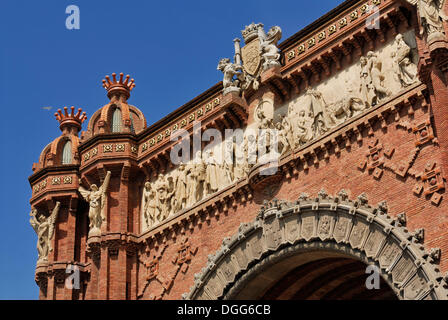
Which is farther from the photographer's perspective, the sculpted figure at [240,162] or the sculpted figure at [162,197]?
the sculpted figure at [162,197]

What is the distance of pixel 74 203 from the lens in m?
23.2

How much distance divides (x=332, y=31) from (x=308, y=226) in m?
4.15

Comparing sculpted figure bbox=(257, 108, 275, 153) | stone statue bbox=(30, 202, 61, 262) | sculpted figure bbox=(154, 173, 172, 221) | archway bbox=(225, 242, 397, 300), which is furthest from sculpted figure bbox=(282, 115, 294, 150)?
stone statue bbox=(30, 202, 61, 262)

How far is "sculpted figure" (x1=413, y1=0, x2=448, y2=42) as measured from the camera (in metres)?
15.9

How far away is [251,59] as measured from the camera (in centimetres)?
2031

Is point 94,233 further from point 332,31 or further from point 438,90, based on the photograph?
point 438,90

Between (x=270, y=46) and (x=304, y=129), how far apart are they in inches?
88.5

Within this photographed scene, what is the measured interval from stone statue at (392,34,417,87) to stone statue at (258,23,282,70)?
3.12 m

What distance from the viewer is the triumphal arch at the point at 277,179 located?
16031mm

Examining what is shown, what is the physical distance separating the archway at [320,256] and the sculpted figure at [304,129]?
4.22ft

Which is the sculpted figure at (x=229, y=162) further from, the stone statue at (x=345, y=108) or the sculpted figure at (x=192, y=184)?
the stone statue at (x=345, y=108)

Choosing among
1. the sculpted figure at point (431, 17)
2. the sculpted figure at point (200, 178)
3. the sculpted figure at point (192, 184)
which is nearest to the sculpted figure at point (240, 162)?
the sculpted figure at point (200, 178)

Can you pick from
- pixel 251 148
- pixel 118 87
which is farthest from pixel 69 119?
pixel 251 148

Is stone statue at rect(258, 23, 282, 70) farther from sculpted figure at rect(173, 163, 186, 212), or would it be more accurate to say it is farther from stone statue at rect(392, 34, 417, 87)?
sculpted figure at rect(173, 163, 186, 212)
